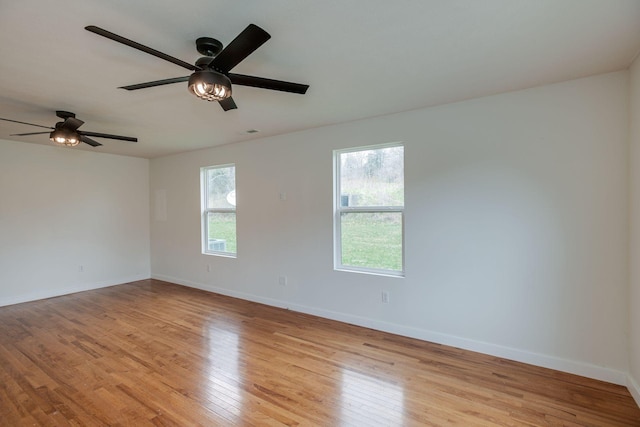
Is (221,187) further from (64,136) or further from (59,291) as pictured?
(59,291)

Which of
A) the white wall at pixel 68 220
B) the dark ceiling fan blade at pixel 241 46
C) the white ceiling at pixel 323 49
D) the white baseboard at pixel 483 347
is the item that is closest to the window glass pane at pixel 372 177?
the white ceiling at pixel 323 49

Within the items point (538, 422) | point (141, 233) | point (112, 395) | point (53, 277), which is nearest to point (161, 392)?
point (112, 395)

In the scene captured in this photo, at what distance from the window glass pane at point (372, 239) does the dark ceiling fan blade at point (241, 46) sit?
2336 mm

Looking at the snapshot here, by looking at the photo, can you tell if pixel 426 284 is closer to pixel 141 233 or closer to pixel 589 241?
pixel 589 241

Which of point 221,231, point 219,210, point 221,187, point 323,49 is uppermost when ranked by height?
point 323,49

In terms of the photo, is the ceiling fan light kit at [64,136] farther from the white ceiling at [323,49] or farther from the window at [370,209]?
the window at [370,209]

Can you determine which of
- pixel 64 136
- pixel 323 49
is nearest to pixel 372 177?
pixel 323 49

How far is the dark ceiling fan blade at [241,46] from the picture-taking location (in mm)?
1495

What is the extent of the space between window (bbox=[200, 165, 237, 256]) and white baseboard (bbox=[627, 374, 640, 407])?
15.1ft

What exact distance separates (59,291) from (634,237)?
23.7 feet

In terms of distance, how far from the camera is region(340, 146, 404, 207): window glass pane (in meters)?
3.43

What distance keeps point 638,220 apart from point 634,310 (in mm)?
673

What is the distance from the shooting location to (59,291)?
4.97 meters

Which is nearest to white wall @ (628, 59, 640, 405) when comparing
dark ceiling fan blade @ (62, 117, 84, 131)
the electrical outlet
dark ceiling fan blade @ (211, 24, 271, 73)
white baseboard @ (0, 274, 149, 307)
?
the electrical outlet
